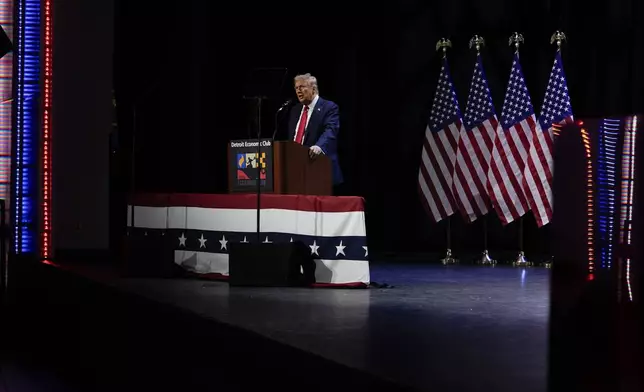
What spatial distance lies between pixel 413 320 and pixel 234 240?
2.39 m

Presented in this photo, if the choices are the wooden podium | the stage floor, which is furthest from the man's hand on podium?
the stage floor

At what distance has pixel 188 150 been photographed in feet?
31.6

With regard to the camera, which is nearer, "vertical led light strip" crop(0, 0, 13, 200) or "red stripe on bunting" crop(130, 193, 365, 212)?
"red stripe on bunting" crop(130, 193, 365, 212)

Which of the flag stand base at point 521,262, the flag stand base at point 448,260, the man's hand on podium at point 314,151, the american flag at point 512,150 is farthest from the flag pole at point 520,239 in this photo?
the man's hand on podium at point 314,151

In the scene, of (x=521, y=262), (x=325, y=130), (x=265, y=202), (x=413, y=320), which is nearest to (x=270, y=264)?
(x=265, y=202)

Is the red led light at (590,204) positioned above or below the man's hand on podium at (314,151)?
below

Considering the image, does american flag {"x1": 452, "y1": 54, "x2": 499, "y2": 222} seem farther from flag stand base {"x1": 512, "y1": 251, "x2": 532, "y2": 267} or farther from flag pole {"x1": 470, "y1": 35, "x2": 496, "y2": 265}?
flag stand base {"x1": 512, "y1": 251, "x2": 532, "y2": 267}

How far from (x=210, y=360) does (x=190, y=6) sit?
19.7 feet

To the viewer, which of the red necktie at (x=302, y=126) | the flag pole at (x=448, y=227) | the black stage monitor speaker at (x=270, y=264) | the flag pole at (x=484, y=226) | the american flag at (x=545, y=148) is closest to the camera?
the black stage monitor speaker at (x=270, y=264)

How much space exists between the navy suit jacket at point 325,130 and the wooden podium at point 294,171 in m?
0.20

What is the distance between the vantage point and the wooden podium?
20.9ft

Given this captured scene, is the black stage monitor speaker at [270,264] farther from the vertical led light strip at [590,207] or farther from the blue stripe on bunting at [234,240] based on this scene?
the vertical led light strip at [590,207]

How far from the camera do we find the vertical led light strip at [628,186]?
173 cm

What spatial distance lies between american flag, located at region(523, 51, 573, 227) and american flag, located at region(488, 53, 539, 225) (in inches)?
2.5
